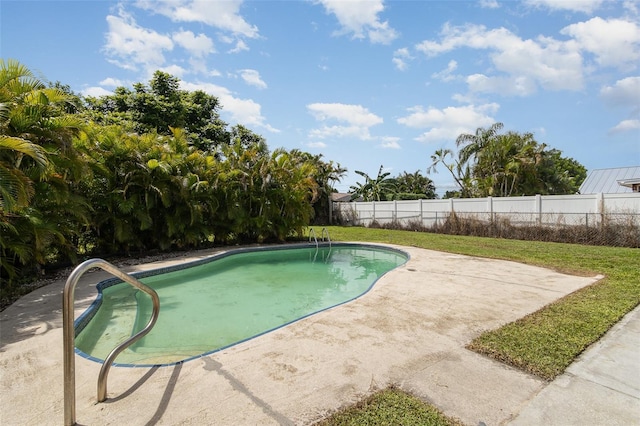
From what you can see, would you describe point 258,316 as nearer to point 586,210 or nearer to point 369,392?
point 369,392

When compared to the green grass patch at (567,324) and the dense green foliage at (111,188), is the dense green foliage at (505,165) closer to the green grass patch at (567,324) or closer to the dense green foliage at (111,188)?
the green grass patch at (567,324)

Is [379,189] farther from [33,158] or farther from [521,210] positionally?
[33,158]

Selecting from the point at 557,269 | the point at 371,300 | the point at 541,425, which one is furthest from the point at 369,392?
the point at 557,269

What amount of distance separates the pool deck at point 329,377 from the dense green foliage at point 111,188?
2031mm

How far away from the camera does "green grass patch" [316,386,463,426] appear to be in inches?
88.2

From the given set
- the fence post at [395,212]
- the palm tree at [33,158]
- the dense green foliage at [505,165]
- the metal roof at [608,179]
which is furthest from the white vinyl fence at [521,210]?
the palm tree at [33,158]

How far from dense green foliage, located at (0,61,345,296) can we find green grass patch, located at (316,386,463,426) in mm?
4988

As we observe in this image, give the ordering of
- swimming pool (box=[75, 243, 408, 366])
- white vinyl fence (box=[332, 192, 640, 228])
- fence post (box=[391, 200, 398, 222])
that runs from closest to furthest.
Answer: swimming pool (box=[75, 243, 408, 366]) → white vinyl fence (box=[332, 192, 640, 228]) → fence post (box=[391, 200, 398, 222])

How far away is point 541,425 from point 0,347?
5.16m

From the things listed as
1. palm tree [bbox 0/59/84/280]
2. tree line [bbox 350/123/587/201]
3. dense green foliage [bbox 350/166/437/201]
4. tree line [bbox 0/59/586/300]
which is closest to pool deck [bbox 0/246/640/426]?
palm tree [bbox 0/59/84/280]

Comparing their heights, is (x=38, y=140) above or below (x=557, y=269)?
above

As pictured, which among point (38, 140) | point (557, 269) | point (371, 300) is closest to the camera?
point (371, 300)

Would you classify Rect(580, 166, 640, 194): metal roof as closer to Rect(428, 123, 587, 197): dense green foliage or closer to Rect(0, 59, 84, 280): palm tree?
Rect(428, 123, 587, 197): dense green foliage

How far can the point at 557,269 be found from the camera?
759cm
